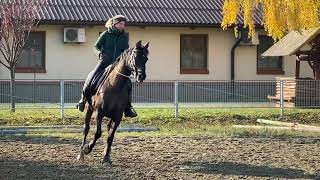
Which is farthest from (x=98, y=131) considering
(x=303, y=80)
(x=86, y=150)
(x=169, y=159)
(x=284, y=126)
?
(x=303, y=80)

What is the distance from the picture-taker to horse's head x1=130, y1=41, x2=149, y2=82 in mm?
11297

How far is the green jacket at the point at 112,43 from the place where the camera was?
12523 mm

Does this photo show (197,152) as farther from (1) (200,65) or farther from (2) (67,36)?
(1) (200,65)

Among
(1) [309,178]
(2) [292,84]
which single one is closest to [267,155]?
(1) [309,178]

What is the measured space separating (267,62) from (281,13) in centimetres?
1332

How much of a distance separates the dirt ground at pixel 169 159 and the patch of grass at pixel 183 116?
463 centimetres

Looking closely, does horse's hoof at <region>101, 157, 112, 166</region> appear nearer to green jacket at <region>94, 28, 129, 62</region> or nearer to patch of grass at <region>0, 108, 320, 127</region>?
green jacket at <region>94, 28, 129, 62</region>

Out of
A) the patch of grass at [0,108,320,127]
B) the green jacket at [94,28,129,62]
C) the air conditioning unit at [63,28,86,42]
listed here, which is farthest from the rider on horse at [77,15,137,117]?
the air conditioning unit at [63,28,86,42]

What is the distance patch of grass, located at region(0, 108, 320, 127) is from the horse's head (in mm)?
9190

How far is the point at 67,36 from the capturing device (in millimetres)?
29891

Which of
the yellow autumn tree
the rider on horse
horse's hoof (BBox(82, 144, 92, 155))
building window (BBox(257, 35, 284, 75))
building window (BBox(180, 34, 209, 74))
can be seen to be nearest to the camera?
horse's hoof (BBox(82, 144, 92, 155))

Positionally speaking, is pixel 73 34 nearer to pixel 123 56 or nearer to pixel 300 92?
pixel 300 92

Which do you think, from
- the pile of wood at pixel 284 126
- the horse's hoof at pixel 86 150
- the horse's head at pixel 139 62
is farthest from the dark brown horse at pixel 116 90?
the pile of wood at pixel 284 126

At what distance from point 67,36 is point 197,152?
1742 centimetres
